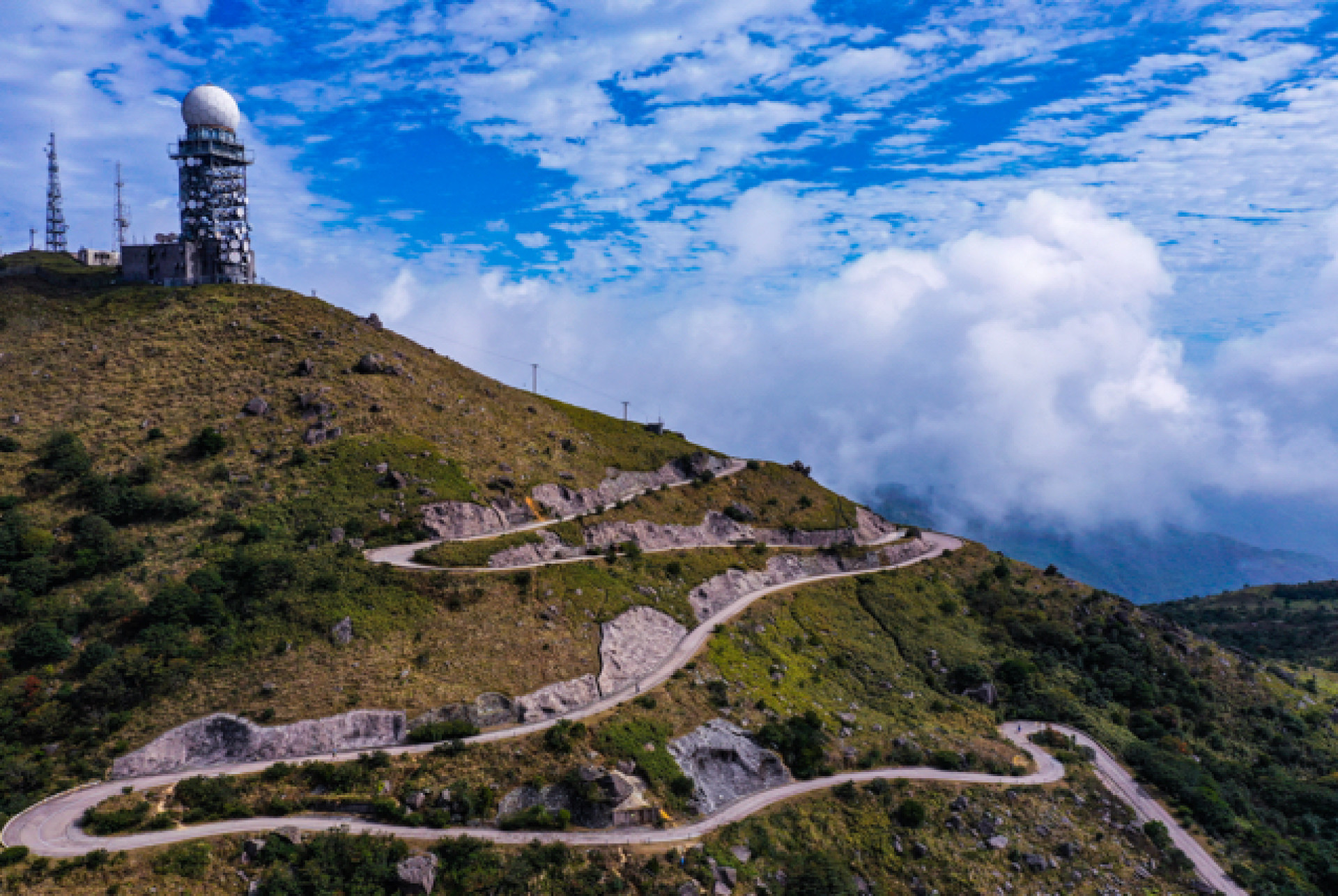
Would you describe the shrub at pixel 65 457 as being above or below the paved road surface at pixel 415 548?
above

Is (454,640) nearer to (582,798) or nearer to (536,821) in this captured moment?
(536,821)

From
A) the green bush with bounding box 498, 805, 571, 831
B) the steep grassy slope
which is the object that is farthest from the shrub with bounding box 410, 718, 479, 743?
the steep grassy slope

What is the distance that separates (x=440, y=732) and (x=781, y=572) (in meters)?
67.8

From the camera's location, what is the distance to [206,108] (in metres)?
128

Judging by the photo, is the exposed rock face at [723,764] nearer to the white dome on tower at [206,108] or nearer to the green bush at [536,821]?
the green bush at [536,821]

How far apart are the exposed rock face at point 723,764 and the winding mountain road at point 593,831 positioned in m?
1.17

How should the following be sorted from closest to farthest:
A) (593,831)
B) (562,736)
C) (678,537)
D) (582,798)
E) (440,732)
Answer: (593,831)
(582,798)
(440,732)
(562,736)
(678,537)

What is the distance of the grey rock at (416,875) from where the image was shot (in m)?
49.6

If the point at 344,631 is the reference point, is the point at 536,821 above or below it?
below

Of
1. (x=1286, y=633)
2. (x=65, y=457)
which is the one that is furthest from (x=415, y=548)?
(x=1286, y=633)

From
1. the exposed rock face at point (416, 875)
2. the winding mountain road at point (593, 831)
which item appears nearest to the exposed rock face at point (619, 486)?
the winding mountain road at point (593, 831)

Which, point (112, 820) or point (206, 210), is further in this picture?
point (206, 210)

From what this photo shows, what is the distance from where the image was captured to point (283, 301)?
421 feet

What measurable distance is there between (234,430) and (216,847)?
68066 millimetres
